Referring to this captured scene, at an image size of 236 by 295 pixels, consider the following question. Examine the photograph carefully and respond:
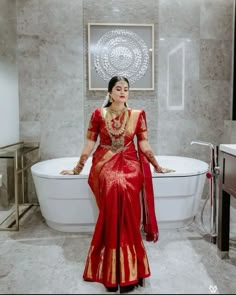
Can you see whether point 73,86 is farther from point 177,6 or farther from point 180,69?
point 177,6

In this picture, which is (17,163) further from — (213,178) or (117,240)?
(213,178)

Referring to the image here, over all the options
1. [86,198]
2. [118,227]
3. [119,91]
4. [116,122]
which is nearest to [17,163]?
[86,198]

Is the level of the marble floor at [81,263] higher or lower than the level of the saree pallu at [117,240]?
lower

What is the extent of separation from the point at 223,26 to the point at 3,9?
2357 millimetres

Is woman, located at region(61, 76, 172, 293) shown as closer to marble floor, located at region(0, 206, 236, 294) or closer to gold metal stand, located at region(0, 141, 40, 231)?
marble floor, located at region(0, 206, 236, 294)

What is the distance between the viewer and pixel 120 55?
11.6 ft

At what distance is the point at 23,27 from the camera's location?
348cm

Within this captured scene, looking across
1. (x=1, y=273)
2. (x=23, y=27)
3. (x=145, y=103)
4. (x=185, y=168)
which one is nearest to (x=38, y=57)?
(x=23, y=27)

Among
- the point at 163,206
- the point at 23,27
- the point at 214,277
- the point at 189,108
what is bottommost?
the point at 214,277

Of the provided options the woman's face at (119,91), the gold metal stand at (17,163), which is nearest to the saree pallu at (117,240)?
the woman's face at (119,91)

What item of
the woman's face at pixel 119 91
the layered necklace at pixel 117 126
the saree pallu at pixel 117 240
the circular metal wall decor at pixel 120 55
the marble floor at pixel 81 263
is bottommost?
the marble floor at pixel 81 263

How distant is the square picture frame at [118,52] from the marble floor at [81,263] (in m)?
1.71

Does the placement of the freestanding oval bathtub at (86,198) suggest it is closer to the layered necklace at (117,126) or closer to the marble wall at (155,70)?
the layered necklace at (117,126)

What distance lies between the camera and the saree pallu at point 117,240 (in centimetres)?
186
